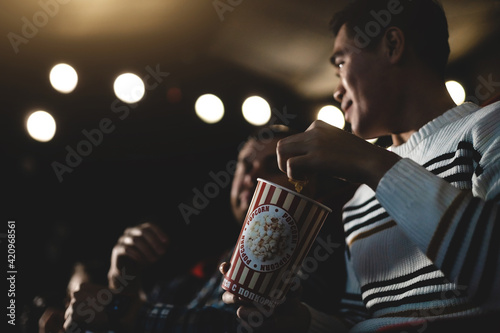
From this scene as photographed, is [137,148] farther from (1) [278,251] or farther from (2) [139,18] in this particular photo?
(1) [278,251]

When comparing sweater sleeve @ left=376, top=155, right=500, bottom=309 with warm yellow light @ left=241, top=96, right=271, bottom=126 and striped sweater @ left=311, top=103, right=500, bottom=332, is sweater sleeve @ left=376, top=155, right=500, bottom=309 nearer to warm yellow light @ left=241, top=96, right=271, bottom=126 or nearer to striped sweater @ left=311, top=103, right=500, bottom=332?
striped sweater @ left=311, top=103, right=500, bottom=332

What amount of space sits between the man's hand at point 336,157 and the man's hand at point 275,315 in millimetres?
318

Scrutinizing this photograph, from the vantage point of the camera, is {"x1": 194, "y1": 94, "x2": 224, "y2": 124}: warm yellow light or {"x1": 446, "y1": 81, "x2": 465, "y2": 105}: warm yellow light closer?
{"x1": 446, "y1": 81, "x2": 465, "y2": 105}: warm yellow light

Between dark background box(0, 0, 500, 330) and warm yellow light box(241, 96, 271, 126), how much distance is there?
92 mm

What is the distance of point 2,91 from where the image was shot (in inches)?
118

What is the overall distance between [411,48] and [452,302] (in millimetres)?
845

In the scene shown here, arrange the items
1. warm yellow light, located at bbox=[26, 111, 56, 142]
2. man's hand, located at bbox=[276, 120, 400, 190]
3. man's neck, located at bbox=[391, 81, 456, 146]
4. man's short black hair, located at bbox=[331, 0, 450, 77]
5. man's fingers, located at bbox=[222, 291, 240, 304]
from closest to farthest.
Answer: man's hand, located at bbox=[276, 120, 400, 190]
man's fingers, located at bbox=[222, 291, 240, 304]
man's neck, located at bbox=[391, 81, 456, 146]
man's short black hair, located at bbox=[331, 0, 450, 77]
warm yellow light, located at bbox=[26, 111, 56, 142]

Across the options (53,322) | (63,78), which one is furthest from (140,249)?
(63,78)

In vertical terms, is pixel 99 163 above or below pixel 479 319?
below

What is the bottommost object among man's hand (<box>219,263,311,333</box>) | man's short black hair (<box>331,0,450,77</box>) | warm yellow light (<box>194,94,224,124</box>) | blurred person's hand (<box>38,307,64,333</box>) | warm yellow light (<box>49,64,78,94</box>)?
blurred person's hand (<box>38,307,64,333</box>)

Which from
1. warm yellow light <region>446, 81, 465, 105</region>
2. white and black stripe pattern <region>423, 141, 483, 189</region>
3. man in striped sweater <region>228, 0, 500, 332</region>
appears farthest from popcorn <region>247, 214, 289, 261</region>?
warm yellow light <region>446, 81, 465, 105</region>

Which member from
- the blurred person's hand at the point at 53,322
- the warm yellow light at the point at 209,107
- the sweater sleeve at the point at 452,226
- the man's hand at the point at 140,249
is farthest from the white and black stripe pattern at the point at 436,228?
the warm yellow light at the point at 209,107

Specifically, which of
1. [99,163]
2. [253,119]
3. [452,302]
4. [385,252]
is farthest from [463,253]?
[99,163]

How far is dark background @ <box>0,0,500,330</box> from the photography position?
7.63ft
